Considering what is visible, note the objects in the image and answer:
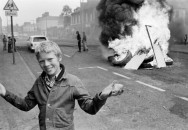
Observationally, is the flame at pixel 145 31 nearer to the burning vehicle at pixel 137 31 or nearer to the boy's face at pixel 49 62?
the burning vehicle at pixel 137 31

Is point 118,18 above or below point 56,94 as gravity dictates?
above

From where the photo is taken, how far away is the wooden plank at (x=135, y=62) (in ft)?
39.4

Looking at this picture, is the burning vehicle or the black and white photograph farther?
the burning vehicle

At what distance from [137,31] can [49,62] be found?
12465 mm

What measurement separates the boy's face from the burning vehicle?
34.3 feet

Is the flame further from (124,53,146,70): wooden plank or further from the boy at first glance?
the boy

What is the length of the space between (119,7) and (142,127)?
1121 centimetres

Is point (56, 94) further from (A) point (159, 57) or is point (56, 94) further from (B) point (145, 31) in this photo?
(B) point (145, 31)

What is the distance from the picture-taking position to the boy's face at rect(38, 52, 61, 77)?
2.13 metres

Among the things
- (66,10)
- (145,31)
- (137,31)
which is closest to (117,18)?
(137,31)

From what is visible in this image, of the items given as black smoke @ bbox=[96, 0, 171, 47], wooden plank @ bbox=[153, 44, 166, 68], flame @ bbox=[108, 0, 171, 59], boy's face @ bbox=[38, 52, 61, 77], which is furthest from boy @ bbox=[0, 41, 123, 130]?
black smoke @ bbox=[96, 0, 171, 47]

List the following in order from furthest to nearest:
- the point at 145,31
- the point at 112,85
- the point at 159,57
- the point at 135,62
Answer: the point at 145,31
the point at 159,57
the point at 135,62
the point at 112,85

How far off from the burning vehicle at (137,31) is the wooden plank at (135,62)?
0.17 ft

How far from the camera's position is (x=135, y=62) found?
12.3 m
